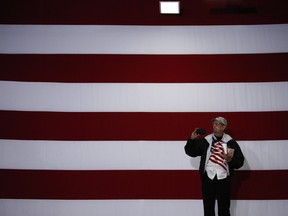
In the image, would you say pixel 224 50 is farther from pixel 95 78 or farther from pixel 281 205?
pixel 281 205

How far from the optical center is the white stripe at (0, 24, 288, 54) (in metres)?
2.99

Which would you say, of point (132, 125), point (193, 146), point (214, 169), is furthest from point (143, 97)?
point (214, 169)

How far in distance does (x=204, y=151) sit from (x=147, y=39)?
1.19 meters

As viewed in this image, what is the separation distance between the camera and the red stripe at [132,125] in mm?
2934

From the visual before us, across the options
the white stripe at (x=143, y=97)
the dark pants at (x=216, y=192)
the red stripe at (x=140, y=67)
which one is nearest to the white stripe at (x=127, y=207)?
the dark pants at (x=216, y=192)

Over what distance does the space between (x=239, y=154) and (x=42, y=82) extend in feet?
6.26

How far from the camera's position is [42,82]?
299cm

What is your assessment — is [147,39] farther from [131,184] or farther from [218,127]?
[131,184]

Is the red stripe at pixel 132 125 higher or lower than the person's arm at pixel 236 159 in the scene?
higher

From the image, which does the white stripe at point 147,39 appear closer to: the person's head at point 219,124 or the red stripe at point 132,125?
the red stripe at point 132,125

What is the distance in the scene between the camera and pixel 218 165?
Answer: 2580 mm

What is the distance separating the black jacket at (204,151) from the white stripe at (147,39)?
0.89 meters

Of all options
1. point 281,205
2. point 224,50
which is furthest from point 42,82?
point 281,205
